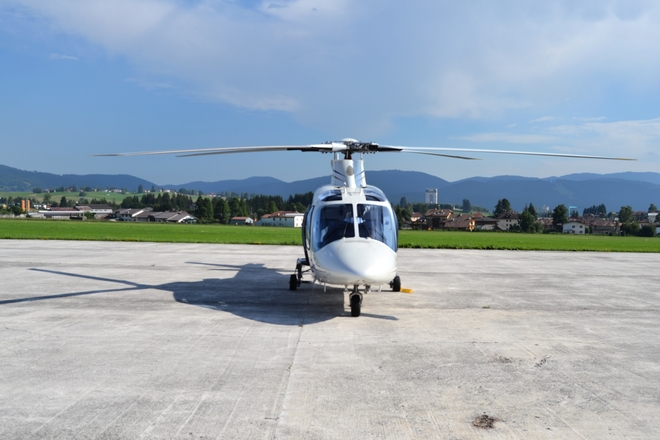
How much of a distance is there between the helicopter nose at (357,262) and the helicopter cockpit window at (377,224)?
234mm

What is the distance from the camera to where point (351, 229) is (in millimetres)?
10008

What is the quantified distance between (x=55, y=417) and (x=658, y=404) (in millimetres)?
6220

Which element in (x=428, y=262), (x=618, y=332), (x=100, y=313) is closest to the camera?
(x=618, y=332)

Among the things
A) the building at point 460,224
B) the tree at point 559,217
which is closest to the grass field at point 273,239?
the building at point 460,224

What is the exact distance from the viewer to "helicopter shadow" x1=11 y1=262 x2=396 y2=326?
33.6 feet

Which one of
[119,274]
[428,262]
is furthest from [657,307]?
[119,274]

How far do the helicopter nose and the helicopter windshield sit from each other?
0.76 ft

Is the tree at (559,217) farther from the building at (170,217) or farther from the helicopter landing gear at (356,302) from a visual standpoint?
the helicopter landing gear at (356,302)

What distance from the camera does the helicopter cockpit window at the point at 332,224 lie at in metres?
10.0

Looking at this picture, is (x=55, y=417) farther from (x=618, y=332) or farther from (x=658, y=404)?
(x=618, y=332)

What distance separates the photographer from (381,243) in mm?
10031

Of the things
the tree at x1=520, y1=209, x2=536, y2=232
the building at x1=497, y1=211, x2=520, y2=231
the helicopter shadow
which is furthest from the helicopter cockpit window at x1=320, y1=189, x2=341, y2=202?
the building at x1=497, y1=211, x2=520, y2=231

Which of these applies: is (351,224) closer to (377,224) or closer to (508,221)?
(377,224)

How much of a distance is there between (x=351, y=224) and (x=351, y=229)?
0.40 feet
